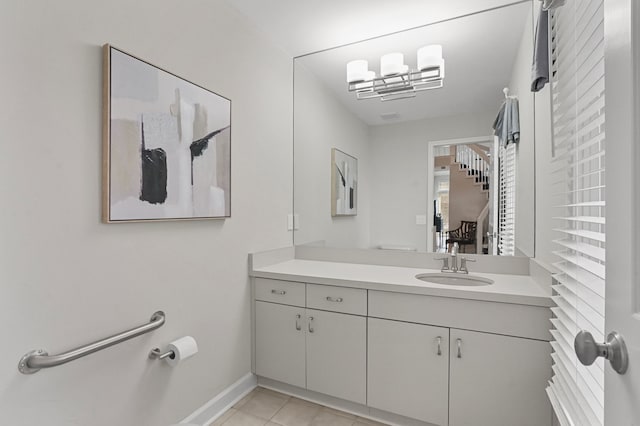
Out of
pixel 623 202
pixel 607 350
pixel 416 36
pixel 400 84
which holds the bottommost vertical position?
pixel 607 350

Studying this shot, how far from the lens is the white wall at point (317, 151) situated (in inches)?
98.1

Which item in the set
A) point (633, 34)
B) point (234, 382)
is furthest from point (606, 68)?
point (234, 382)

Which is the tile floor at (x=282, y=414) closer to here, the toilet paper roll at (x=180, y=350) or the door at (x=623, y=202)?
the toilet paper roll at (x=180, y=350)

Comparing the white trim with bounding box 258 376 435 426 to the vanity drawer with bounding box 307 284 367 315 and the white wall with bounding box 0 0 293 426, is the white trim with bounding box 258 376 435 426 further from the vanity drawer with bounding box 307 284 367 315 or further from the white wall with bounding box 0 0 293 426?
the vanity drawer with bounding box 307 284 367 315

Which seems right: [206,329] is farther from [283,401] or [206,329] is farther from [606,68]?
[606,68]

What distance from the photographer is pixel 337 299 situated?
6.22 ft

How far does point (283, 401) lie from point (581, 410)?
1.55 meters

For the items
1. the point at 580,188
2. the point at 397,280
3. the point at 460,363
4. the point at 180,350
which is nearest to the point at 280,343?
the point at 180,350

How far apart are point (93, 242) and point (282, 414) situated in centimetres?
139

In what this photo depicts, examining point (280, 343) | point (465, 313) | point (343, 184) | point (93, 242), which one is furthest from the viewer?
point (343, 184)

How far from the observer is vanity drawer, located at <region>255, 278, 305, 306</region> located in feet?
6.61

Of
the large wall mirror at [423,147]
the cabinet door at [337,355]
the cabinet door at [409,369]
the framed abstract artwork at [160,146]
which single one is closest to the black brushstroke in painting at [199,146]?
the framed abstract artwork at [160,146]

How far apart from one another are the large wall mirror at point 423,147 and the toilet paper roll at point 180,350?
1.21 meters

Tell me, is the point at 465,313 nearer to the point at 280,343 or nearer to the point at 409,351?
the point at 409,351
